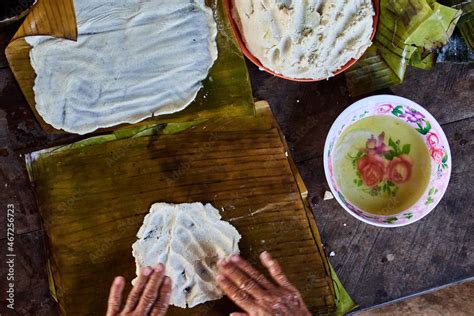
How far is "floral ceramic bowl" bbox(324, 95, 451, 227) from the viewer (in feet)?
4.99

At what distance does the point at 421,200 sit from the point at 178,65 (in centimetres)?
79

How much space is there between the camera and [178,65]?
1.54 metres

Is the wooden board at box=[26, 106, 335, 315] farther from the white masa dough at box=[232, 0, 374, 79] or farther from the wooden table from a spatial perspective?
the white masa dough at box=[232, 0, 374, 79]

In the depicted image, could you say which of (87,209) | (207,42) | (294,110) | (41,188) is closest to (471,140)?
(294,110)

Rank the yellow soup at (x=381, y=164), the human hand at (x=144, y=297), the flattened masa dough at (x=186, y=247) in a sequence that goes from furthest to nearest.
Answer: the yellow soup at (x=381, y=164) < the flattened masa dough at (x=186, y=247) < the human hand at (x=144, y=297)

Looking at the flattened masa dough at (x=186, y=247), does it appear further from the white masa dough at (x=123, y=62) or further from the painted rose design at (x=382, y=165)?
the painted rose design at (x=382, y=165)

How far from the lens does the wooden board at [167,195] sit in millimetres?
1479

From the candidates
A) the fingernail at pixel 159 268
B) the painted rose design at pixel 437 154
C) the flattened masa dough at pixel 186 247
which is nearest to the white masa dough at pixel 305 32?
the painted rose design at pixel 437 154

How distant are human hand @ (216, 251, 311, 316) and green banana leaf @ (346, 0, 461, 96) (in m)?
0.59

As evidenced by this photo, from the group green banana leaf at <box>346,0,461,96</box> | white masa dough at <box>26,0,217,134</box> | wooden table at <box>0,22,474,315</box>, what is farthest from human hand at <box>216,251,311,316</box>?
green banana leaf at <box>346,0,461,96</box>

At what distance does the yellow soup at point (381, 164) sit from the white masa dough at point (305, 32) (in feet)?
0.75

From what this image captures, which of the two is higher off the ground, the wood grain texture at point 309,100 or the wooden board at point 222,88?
the wooden board at point 222,88

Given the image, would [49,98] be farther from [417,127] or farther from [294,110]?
[417,127]

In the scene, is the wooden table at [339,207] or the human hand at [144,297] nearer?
the human hand at [144,297]
